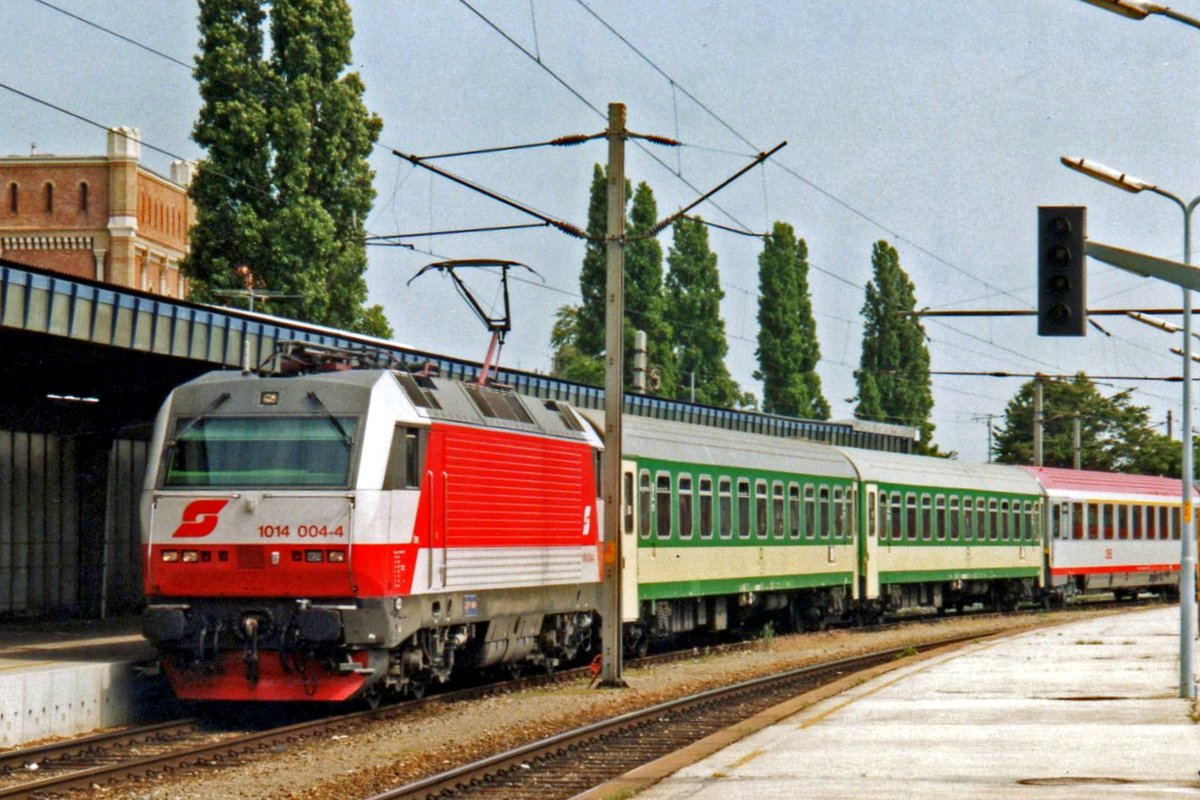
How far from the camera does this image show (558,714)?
2005cm

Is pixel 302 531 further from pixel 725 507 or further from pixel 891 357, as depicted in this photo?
pixel 891 357

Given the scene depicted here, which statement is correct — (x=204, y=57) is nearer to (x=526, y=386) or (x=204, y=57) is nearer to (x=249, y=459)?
(x=526, y=386)

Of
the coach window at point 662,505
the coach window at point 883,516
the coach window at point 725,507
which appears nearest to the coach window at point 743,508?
the coach window at point 725,507

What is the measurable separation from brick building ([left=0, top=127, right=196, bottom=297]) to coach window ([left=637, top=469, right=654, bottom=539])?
7466cm

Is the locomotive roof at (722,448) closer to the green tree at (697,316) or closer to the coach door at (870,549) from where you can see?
the coach door at (870,549)

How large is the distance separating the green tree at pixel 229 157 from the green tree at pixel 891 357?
43253mm

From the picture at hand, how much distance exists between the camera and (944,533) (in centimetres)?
4047

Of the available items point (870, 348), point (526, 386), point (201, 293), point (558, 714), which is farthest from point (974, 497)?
point (870, 348)

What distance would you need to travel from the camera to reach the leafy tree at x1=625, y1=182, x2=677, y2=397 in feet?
252

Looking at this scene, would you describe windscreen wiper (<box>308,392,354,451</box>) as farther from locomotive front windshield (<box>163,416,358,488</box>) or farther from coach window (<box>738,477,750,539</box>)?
coach window (<box>738,477,750,539</box>)

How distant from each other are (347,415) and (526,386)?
19.1m

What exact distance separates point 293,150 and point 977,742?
112ft

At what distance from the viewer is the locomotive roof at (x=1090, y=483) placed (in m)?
47.2

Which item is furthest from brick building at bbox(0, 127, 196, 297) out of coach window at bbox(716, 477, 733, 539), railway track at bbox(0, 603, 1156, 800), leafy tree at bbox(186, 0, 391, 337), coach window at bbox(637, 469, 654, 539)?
railway track at bbox(0, 603, 1156, 800)
